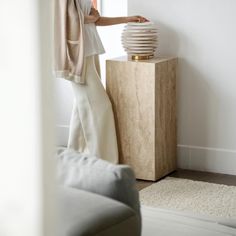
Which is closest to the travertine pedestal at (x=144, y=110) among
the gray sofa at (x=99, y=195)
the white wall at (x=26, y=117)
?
the gray sofa at (x=99, y=195)

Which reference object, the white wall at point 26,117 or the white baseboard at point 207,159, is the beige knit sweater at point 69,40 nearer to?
the white baseboard at point 207,159

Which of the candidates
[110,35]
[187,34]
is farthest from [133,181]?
[110,35]

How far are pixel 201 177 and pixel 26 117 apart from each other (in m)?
3.38

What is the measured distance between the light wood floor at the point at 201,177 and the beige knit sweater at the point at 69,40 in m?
0.78

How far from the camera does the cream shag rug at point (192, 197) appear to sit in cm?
320

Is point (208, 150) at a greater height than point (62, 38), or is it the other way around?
point (62, 38)

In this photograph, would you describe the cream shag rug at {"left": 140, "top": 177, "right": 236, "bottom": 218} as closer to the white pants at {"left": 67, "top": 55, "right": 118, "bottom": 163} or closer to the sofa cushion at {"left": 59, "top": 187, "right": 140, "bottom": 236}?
the white pants at {"left": 67, "top": 55, "right": 118, "bottom": 163}

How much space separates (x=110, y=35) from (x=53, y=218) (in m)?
4.07

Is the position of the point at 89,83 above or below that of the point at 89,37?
below

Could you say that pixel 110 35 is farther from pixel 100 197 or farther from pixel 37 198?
pixel 37 198

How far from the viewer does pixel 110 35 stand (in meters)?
4.59

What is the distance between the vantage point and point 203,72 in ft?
12.8

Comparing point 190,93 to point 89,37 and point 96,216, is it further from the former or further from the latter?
point 96,216

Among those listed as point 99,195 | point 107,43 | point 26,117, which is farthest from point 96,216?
point 107,43
